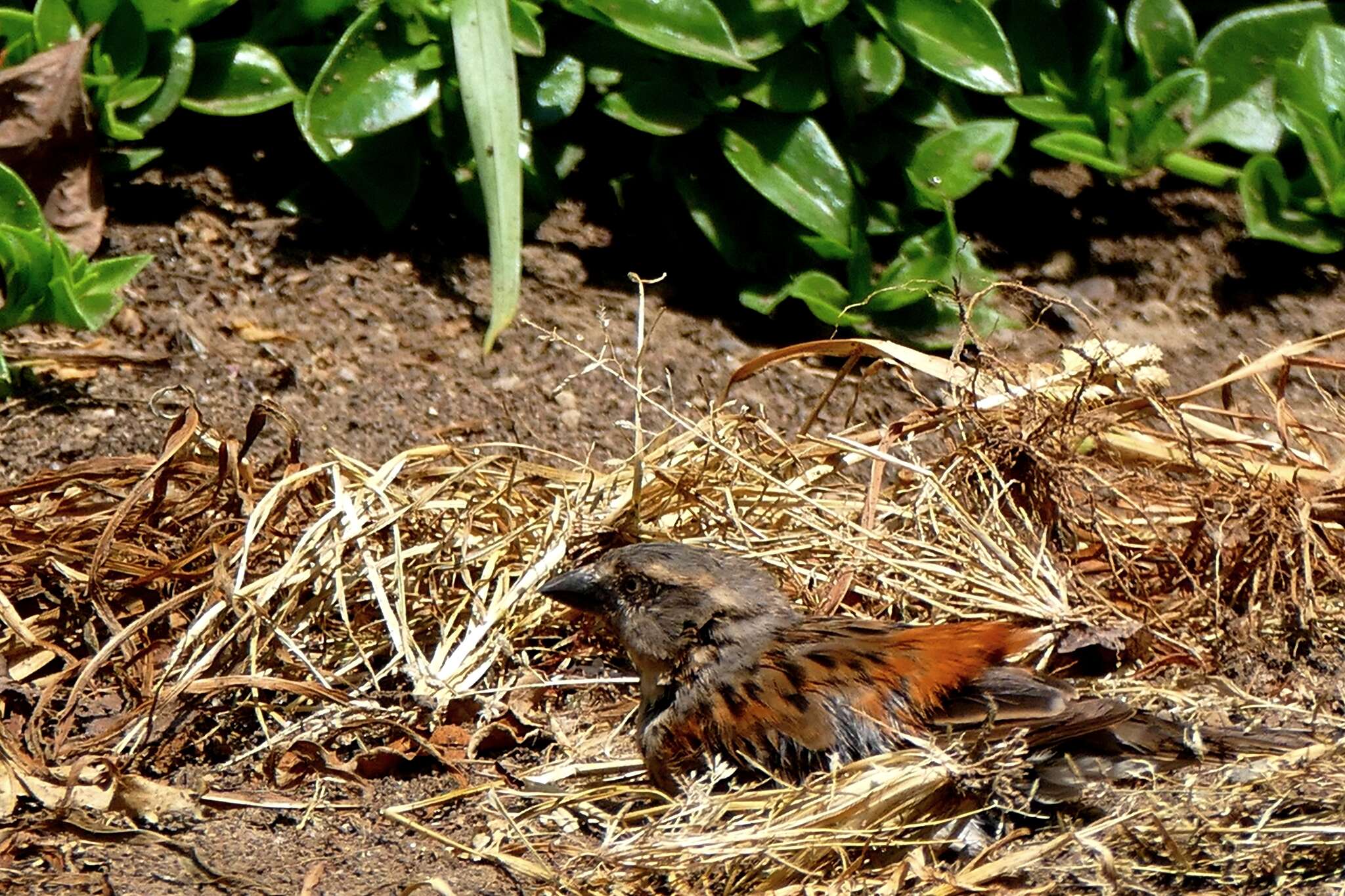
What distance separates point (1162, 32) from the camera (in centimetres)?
566

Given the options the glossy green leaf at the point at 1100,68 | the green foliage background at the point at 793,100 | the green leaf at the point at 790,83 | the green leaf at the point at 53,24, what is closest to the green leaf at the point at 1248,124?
the green foliage background at the point at 793,100

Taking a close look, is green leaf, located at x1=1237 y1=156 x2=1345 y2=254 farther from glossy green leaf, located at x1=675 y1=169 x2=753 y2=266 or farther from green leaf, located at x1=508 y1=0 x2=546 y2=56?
green leaf, located at x1=508 y1=0 x2=546 y2=56

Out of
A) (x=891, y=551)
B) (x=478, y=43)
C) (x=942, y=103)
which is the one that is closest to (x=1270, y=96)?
(x=942, y=103)

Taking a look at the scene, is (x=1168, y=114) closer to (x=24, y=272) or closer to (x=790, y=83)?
(x=790, y=83)

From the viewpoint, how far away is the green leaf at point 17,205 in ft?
→ 15.7

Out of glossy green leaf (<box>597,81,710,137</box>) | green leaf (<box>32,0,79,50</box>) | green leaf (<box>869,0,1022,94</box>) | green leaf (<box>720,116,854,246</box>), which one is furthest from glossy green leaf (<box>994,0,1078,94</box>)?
green leaf (<box>32,0,79,50</box>)

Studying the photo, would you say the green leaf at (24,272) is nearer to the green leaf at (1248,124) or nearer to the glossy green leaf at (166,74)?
the glossy green leaf at (166,74)

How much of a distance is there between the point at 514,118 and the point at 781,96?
126 centimetres

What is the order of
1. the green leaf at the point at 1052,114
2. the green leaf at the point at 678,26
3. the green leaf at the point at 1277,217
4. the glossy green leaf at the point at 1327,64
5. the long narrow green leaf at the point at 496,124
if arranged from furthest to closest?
the green leaf at the point at 1277,217 < the green leaf at the point at 1052,114 < the glossy green leaf at the point at 1327,64 < the green leaf at the point at 678,26 < the long narrow green leaf at the point at 496,124

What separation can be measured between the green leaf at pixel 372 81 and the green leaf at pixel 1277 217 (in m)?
2.86

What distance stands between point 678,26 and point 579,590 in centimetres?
198

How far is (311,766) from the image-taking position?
3785 millimetres

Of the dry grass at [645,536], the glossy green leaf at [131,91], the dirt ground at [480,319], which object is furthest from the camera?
the glossy green leaf at [131,91]

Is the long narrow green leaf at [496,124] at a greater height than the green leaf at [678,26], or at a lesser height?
lesser
